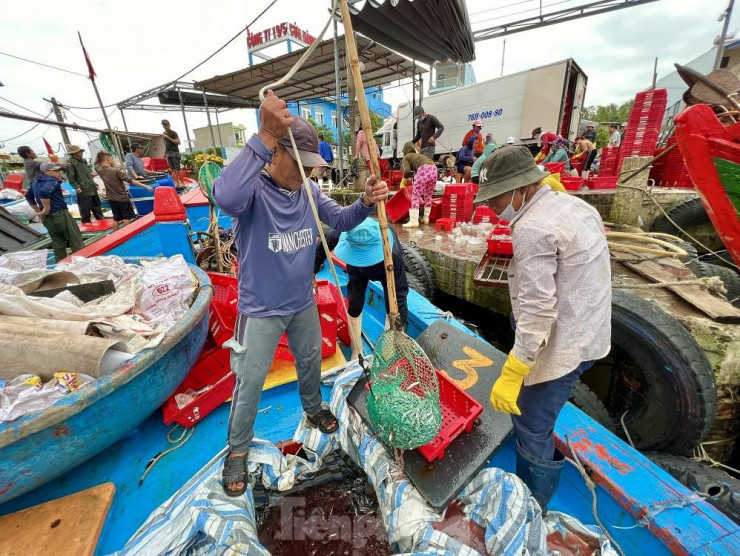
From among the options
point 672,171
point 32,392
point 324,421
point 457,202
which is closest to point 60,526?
point 32,392

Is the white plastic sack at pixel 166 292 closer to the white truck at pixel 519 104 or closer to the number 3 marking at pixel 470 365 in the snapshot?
the number 3 marking at pixel 470 365

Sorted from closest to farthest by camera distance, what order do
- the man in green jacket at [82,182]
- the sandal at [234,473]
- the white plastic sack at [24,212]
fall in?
the sandal at [234,473], the man in green jacket at [82,182], the white plastic sack at [24,212]

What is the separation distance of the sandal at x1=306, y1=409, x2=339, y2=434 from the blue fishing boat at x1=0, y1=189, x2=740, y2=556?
0.98 feet

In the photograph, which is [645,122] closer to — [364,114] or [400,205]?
[400,205]

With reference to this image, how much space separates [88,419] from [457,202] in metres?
6.16

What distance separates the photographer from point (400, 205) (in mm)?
7086

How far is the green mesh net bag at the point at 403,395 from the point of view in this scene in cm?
171

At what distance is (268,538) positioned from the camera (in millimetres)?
1873

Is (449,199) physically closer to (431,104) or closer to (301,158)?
(301,158)

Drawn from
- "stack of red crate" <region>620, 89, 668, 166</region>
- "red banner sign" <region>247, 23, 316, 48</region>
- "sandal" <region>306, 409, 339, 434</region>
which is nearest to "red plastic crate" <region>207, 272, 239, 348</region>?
"sandal" <region>306, 409, 339, 434</region>

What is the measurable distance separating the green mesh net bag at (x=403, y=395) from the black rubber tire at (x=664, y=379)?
5.55ft

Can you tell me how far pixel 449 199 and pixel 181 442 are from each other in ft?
19.0

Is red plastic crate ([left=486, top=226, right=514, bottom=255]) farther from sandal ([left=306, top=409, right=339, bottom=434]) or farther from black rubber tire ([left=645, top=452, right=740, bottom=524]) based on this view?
sandal ([left=306, top=409, right=339, bottom=434])

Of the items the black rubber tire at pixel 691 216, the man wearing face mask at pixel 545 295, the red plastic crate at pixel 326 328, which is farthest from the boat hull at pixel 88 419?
the black rubber tire at pixel 691 216
